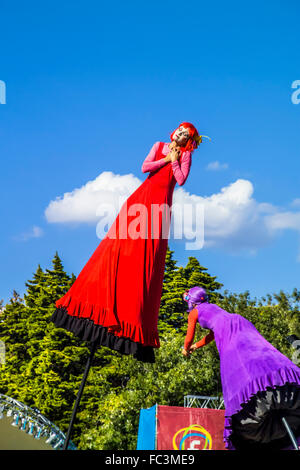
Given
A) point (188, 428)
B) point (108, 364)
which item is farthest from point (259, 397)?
point (108, 364)

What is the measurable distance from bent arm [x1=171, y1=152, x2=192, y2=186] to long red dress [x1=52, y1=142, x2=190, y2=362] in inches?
1.2

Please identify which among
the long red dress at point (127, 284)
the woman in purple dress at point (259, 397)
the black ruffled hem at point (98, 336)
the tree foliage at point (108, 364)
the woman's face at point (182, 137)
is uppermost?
the tree foliage at point (108, 364)

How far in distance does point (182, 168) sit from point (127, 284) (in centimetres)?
113

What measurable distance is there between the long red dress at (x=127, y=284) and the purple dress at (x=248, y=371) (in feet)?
2.12

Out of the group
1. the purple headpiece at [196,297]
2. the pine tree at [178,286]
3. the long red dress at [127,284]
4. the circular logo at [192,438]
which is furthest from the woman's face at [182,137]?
the pine tree at [178,286]

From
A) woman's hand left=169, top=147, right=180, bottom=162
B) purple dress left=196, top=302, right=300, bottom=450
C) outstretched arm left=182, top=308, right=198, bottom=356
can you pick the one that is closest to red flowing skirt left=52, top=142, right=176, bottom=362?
woman's hand left=169, top=147, right=180, bottom=162

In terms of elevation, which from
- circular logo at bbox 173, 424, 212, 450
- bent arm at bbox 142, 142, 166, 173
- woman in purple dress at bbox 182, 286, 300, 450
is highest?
bent arm at bbox 142, 142, 166, 173

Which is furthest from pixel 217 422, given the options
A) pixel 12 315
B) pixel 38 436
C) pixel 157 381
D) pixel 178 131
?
pixel 12 315

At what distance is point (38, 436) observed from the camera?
466 inches

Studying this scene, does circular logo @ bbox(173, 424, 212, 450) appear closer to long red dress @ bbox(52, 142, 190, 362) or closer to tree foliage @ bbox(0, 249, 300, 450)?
tree foliage @ bbox(0, 249, 300, 450)

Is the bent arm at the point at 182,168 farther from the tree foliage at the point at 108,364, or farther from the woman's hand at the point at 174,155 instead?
the tree foliage at the point at 108,364

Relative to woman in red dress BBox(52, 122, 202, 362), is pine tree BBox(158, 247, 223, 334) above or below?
above

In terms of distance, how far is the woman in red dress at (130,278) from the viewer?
347 centimetres

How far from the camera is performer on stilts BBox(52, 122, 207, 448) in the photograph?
11.4ft
